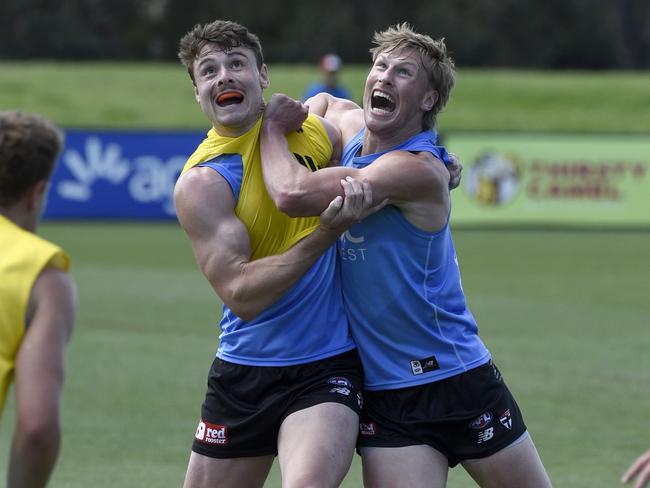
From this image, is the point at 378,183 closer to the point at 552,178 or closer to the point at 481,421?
the point at 481,421

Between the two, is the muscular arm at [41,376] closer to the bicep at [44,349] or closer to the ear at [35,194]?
the bicep at [44,349]

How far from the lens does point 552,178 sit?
21828 mm

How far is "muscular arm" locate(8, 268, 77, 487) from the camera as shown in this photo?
372 cm

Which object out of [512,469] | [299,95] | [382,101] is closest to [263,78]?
[382,101]

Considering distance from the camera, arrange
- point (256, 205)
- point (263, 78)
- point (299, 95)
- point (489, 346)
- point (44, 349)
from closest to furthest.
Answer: point (44, 349) < point (256, 205) < point (263, 78) < point (489, 346) < point (299, 95)

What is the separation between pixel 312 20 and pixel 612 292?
4458 cm

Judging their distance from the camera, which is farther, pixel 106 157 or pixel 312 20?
pixel 312 20

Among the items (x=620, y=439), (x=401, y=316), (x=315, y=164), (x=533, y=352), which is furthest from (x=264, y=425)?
(x=533, y=352)

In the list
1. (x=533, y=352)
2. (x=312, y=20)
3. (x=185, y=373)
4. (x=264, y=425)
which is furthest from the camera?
(x=312, y=20)

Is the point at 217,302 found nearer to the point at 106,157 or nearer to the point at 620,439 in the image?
the point at 620,439

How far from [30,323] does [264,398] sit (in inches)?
57.4

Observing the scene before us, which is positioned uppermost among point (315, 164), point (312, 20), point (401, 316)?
point (315, 164)

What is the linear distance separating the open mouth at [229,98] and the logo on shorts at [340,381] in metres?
1.10

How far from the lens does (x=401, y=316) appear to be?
16.6ft
